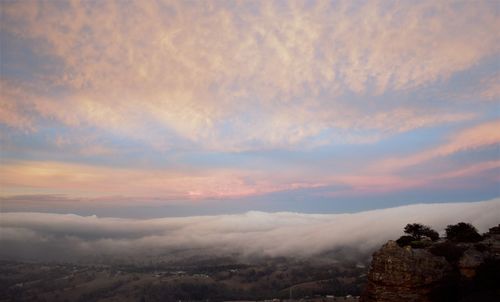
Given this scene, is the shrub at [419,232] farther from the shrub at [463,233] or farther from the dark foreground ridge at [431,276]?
the dark foreground ridge at [431,276]

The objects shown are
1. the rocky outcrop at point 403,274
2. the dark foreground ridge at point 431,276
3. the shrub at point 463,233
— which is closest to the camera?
the dark foreground ridge at point 431,276

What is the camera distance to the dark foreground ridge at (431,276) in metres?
44.3

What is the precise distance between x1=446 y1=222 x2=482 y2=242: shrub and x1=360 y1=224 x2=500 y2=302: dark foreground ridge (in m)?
6.49

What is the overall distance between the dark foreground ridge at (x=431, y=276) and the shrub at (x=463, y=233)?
6.49m

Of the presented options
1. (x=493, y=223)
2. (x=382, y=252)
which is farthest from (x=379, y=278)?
(x=493, y=223)

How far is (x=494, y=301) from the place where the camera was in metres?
41.4

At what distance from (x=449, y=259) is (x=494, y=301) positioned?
8.49 m

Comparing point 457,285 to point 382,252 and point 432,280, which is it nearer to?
point 432,280

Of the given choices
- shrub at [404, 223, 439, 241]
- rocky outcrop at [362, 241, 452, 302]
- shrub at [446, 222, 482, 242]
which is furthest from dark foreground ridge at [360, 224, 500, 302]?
shrub at [404, 223, 439, 241]

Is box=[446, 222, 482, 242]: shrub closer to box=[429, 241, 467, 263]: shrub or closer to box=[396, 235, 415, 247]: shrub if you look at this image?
box=[396, 235, 415, 247]: shrub

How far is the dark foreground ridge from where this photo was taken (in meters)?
44.3

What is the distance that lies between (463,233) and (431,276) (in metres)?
17.9

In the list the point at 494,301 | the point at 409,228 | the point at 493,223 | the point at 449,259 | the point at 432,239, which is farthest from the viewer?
the point at 493,223

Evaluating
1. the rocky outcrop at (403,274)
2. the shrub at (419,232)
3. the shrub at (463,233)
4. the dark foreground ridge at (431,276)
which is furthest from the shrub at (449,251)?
the shrub at (419,232)
